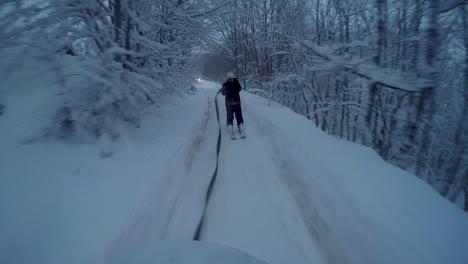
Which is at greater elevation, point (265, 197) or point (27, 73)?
point (27, 73)

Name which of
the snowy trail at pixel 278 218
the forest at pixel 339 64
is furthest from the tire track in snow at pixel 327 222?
the forest at pixel 339 64

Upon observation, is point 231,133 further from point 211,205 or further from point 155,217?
point 155,217

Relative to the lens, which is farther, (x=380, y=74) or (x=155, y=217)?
(x=380, y=74)

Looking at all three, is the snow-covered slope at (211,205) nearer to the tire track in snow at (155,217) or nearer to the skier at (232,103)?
the tire track in snow at (155,217)

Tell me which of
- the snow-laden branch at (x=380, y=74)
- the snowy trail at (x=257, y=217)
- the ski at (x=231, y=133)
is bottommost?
the snowy trail at (x=257, y=217)

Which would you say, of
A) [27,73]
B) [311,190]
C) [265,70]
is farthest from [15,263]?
[265,70]

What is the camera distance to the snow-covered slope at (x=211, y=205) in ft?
8.65

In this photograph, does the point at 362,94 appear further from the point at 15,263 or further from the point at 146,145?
the point at 15,263

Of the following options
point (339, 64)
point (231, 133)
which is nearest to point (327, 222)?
point (339, 64)

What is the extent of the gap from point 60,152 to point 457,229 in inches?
223

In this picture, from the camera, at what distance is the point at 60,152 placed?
3.89 m

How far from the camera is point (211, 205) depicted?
3.74m

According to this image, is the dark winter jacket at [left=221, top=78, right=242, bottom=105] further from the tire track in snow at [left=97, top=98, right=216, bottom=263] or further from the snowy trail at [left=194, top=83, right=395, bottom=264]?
the tire track in snow at [left=97, top=98, right=216, bottom=263]

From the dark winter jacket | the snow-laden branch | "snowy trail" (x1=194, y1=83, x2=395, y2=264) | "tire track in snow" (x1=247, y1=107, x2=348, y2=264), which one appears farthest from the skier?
the snow-laden branch
